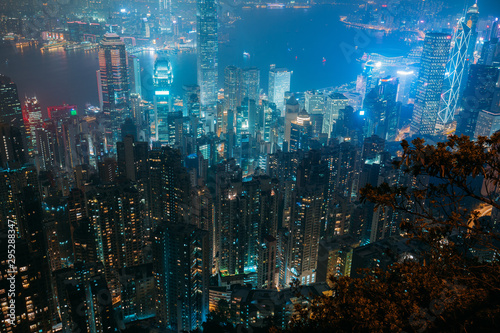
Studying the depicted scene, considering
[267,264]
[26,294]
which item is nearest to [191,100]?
[267,264]

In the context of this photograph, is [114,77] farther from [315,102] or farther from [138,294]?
[138,294]

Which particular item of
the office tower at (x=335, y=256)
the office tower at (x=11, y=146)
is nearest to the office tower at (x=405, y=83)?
the office tower at (x=335, y=256)

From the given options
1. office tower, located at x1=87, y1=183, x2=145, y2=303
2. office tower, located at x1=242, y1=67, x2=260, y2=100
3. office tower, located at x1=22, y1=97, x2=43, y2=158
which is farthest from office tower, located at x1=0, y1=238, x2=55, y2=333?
office tower, located at x1=242, y1=67, x2=260, y2=100

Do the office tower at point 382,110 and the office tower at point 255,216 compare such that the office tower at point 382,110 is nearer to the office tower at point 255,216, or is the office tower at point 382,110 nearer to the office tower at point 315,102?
the office tower at point 315,102

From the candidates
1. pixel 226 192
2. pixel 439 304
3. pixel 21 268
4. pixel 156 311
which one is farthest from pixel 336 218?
pixel 439 304

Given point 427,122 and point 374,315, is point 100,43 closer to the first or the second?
point 427,122
